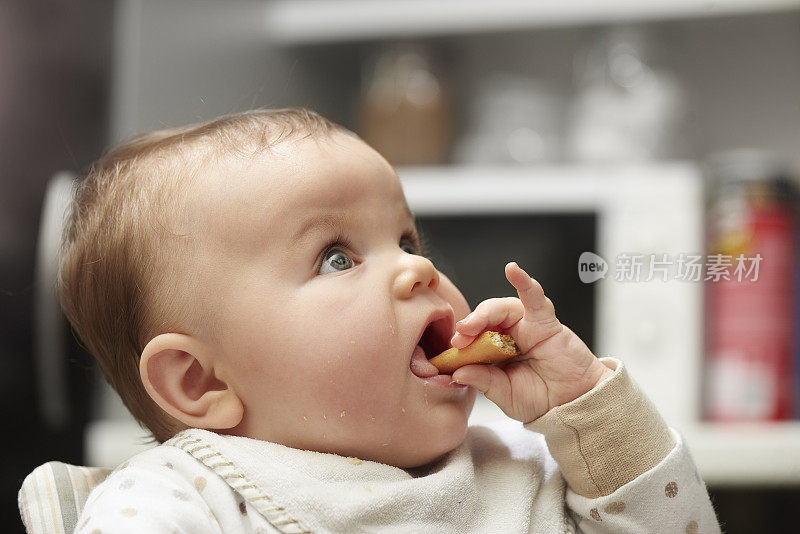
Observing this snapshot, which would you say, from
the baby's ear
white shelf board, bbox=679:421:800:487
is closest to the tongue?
the baby's ear

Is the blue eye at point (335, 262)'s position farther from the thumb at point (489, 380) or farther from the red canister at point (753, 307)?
the red canister at point (753, 307)

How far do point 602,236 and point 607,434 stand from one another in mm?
523

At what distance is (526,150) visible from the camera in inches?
50.1

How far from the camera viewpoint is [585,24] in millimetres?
1261

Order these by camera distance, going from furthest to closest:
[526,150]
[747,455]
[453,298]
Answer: [526,150]
[747,455]
[453,298]

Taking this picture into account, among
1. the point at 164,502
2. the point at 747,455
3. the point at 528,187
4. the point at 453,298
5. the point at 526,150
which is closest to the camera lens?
the point at 164,502

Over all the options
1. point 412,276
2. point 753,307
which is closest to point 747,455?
point 753,307

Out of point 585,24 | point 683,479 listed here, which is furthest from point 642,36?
point 683,479

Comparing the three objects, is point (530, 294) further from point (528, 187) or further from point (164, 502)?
point (528, 187)

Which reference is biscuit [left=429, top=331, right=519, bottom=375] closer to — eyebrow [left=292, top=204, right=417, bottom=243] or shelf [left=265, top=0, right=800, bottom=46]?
eyebrow [left=292, top=204, right=417, bottom=243]

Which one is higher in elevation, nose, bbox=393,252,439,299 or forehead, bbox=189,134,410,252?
forehead, bbox=189,134,410,252

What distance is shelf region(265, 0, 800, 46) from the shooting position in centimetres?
121

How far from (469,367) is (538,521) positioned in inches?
4.1

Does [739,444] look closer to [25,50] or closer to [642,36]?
[642,36]
